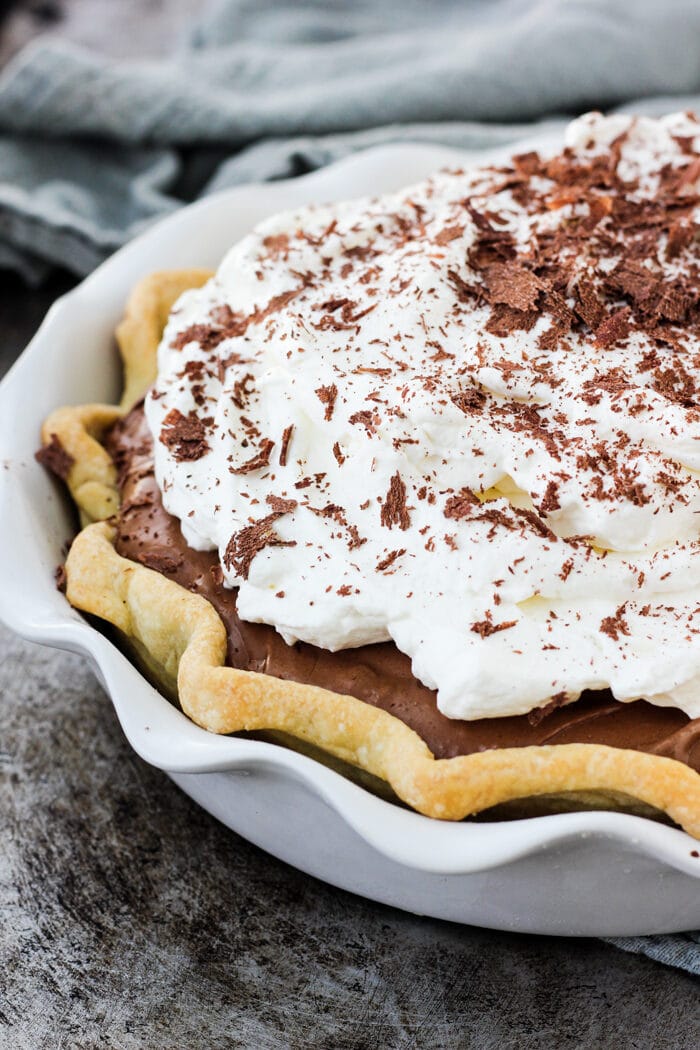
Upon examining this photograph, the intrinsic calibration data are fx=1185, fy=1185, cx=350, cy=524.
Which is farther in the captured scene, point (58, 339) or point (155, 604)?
point (58, 339)

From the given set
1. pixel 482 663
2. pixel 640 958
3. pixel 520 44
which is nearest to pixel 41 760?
pixel 482 663

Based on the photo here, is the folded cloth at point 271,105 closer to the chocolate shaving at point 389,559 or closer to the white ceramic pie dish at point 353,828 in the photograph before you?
the white ceramic pie dish at point 353,828

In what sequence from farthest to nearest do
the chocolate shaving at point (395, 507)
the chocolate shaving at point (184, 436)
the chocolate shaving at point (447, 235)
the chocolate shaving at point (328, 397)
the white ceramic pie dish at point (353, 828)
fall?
the chocolate shaving at point (447, 235) → the chocolate shaving at point (184, 436) → the chocolate shaving at point (328, 397) → the chocolate shaving at point (395, 507) → the white ceramic pie dish at point (353, 828)

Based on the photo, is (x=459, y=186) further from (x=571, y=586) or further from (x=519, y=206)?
(x=571, y=586)

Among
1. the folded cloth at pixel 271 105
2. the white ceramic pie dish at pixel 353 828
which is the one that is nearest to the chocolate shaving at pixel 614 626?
the white ceramic pie dish at pixel 353 828

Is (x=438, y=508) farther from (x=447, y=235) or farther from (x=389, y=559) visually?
(x=447, y=235)

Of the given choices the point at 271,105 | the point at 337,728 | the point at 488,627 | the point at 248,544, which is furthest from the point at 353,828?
the point at 271,105
